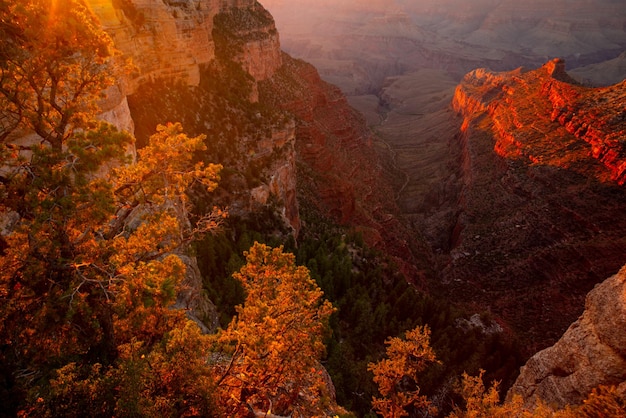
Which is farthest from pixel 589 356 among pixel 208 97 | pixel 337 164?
pixel 337 164

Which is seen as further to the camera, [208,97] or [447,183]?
[447,183]

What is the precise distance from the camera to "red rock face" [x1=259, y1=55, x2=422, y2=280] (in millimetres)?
57844

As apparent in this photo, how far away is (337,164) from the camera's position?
7212 centimetres

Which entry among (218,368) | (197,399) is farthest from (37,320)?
(218,368)

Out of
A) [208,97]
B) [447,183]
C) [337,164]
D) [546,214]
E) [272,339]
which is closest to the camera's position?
[272,339]

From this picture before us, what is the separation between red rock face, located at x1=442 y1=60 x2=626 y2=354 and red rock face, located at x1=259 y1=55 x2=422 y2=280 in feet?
34.3

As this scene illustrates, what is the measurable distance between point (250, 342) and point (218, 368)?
12.5 ft

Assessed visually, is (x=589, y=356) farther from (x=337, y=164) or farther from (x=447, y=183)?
(x=447, y=183)

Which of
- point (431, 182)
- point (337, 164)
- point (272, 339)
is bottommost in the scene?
point (431, 182)

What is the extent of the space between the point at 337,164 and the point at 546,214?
3598cm

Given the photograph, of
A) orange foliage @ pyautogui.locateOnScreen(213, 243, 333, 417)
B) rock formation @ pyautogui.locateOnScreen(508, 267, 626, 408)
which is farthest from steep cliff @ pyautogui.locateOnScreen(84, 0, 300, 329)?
rock formation @ pyautogui.locateOnScreen(508, 267, 626, 408)

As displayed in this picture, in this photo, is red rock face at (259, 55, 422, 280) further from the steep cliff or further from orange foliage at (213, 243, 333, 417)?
orange foliage at (213, 243, 333, 417)

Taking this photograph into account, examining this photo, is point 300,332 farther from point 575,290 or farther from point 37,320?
point 575,290

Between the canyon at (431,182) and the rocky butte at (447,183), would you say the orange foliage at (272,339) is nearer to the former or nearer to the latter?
the canyon at (431,182)
